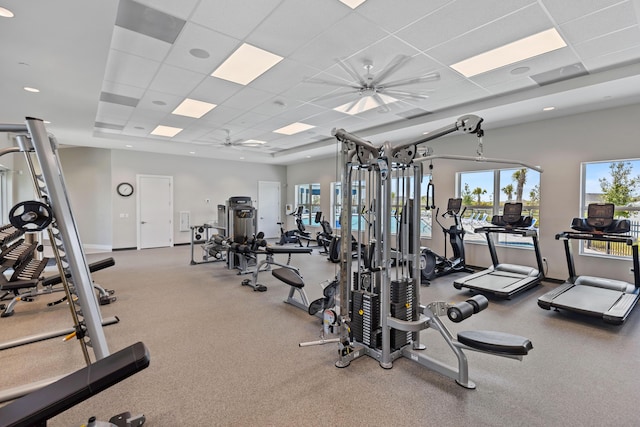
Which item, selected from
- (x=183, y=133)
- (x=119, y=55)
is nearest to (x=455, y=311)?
(x=119, y=55)

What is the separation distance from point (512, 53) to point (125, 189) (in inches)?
363

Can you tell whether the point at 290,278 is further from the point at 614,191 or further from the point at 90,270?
the point at 614,191

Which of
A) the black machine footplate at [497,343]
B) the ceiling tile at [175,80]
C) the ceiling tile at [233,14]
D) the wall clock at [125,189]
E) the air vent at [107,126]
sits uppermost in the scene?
the ceiling tile at [233,14]

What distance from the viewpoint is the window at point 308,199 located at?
34.7 ft

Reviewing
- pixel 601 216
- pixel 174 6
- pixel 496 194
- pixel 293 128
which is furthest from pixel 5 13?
pixel 496 194

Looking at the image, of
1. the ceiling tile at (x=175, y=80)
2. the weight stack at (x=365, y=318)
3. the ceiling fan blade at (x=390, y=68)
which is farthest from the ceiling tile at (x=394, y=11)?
the weight stack at (x=365, y=318)

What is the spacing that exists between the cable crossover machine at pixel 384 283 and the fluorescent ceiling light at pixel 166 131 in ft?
17.2

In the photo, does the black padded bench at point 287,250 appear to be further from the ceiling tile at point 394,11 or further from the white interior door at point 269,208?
the white interior door at point 269,208

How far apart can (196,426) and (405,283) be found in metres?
1.85

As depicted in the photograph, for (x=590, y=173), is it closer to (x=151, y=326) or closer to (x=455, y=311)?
(x=455, y=311)

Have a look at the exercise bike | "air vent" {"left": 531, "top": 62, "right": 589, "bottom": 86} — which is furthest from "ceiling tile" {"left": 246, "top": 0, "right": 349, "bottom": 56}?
the exercise bike

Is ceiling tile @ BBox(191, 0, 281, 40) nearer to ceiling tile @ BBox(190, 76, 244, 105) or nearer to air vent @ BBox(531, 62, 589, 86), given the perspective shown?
ceiling tile @ BBox(190, 76, 244, 105)

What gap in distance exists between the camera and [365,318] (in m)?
2.76

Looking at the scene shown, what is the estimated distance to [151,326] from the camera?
336 centimetres
